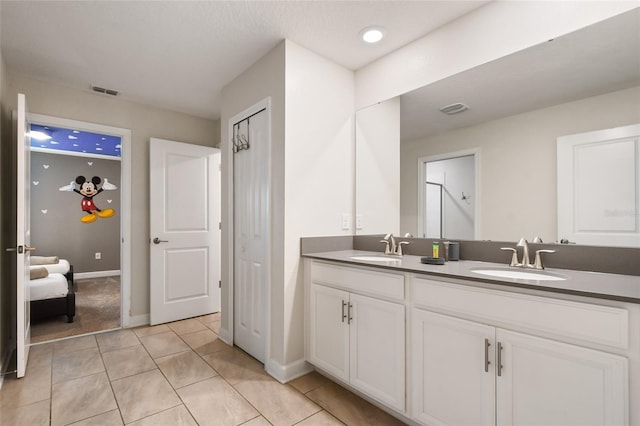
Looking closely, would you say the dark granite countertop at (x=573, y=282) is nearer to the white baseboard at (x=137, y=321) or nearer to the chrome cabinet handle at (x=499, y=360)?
the chrome cabinet handle at (x=499, y=360)

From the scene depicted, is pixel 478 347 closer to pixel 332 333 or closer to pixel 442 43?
pixel 332 333

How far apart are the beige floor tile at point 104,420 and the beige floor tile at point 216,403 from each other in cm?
35

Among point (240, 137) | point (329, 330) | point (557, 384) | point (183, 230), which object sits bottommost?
point (329, 330)

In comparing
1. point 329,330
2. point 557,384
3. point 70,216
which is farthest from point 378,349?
point 70,216

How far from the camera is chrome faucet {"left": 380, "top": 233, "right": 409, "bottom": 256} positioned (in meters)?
2.32

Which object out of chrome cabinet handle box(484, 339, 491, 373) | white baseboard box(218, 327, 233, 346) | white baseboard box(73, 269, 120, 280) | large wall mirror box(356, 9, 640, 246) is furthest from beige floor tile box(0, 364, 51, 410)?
white baseboard box(73, 269, 120, 280)

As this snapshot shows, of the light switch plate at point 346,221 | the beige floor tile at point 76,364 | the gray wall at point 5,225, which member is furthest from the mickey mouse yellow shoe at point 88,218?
the light switch plate at point 346,221

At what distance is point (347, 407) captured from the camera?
1.87m

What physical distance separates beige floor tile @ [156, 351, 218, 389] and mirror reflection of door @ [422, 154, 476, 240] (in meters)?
1.95

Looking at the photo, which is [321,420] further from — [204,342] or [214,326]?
[214,326]

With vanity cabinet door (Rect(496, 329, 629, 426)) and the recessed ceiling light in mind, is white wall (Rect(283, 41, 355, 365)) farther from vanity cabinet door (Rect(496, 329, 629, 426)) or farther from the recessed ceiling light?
vanity cabinet door (Rect(496, 329, 629, 426))

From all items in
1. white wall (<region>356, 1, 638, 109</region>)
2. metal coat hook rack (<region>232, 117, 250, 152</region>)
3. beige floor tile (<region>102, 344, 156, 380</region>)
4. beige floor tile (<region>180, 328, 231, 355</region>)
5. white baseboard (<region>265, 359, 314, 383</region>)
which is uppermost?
white wall (<region>356, 1, 638, 109</region>)

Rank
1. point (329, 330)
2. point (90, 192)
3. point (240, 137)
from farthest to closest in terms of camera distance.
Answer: point (90, 192) → point (240, 137) → point (329, 330)

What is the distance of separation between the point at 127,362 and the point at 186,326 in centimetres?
85
